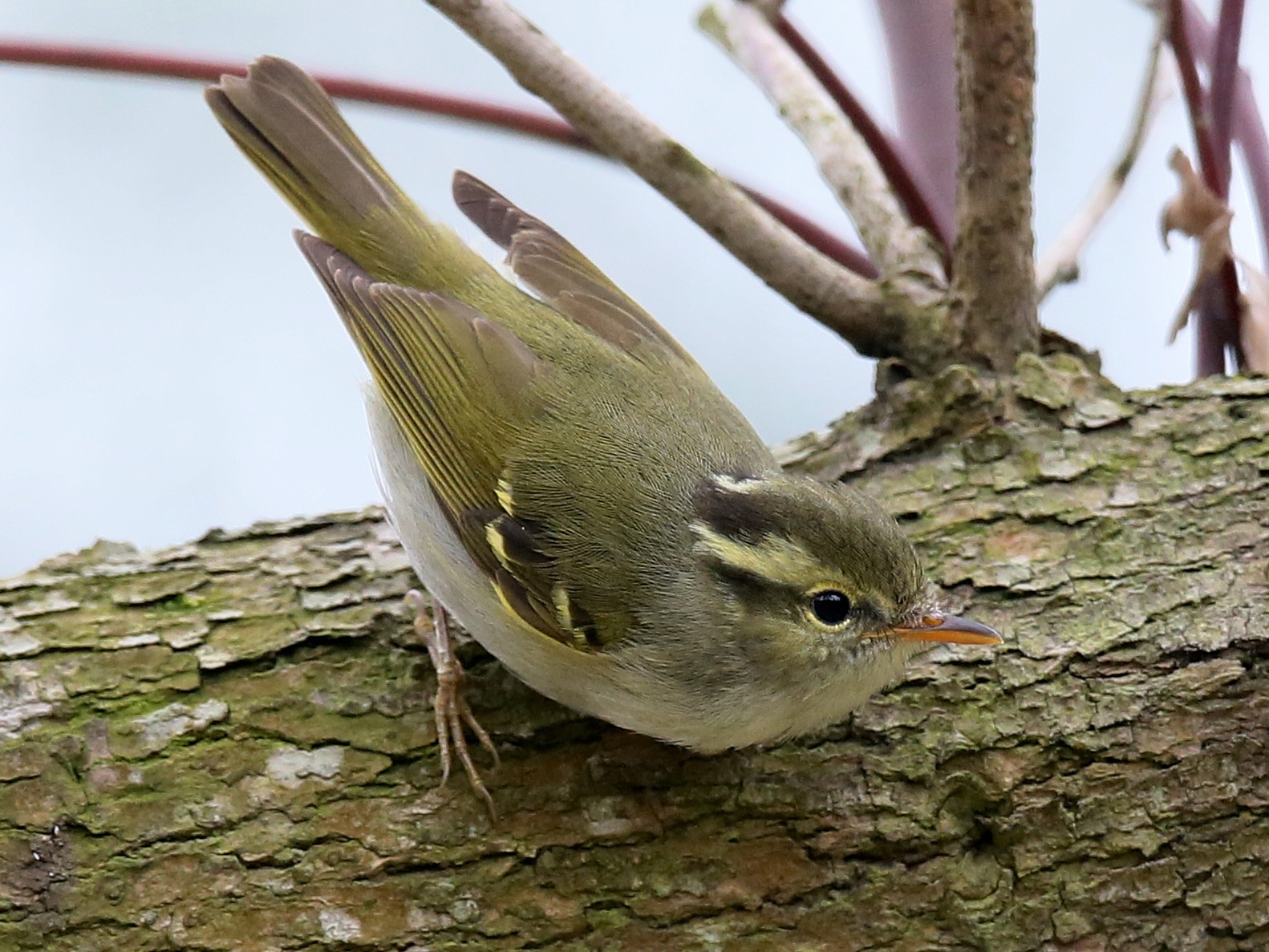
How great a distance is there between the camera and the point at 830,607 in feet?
6.29

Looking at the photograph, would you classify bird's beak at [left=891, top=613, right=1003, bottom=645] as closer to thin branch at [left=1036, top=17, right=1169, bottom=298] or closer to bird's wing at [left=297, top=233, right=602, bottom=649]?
bird's wing at [left=297, top=233, right=602, bottom=649]

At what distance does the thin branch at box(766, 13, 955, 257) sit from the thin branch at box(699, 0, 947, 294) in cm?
3

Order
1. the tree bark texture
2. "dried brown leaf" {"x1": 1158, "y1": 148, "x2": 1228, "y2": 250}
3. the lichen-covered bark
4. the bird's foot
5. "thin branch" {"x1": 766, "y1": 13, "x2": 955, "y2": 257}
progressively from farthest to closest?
"thin branch" {"x1": 766, "y1": 13, "x2": 955, "y2": 257} → "dried brown leaf" {"x1": 1158, "y1": 148, "x2": 1228, "y2": 250} → the tree bark texture → the bird's foot → the lichen-covered bark

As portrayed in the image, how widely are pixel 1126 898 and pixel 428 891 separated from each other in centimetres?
107

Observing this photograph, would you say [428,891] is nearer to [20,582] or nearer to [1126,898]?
[20,582]

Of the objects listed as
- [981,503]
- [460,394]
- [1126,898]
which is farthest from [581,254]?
[1126,898]

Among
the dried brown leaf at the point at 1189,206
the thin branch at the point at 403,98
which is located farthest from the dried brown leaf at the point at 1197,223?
the thin branch at the point at 403,98

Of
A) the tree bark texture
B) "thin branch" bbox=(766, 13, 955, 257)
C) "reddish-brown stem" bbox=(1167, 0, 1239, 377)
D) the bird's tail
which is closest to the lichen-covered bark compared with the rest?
the tree bark texture

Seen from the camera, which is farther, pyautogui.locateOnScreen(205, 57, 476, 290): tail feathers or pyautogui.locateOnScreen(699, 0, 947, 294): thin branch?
pyautogui.locateOnScreen(699, 0, 947, 294): thin branch

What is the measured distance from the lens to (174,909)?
172 cm

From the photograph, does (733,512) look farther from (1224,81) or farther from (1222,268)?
(1224,81)

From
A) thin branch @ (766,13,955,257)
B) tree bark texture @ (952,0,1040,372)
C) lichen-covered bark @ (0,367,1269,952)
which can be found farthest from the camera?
thin branch @ (766,13,955,257)

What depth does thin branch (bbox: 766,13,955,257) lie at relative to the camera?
261 cm

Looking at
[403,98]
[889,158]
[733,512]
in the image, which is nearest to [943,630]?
[733,512]
